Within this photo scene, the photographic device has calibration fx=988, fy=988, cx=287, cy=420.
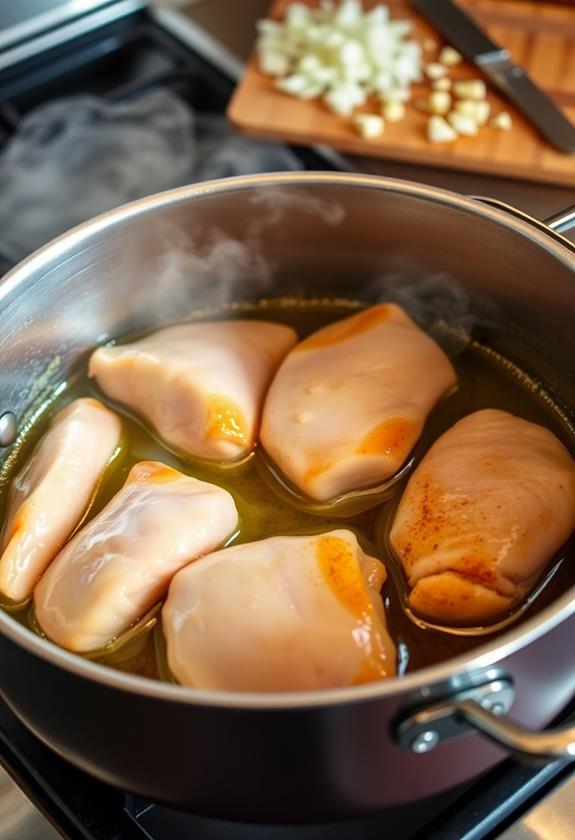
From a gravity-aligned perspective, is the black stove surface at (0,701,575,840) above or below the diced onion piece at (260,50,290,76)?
below

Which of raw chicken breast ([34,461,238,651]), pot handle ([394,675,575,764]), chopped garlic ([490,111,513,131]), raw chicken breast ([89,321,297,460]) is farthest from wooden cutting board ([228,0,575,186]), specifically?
pot handle ([394,675,575,764])

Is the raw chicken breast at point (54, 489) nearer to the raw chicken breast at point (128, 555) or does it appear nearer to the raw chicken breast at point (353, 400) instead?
the raw chicken breast at point (128, 555)

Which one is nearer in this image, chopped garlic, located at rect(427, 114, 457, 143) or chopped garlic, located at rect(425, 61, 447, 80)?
chopped garlic, located at rect(427, 114, 457, 143)

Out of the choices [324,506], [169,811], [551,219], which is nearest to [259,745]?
[169,811]

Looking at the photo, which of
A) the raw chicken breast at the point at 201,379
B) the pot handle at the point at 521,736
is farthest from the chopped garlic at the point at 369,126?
the pot handle at the point at 521,736

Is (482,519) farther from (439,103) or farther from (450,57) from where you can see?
(450,57)

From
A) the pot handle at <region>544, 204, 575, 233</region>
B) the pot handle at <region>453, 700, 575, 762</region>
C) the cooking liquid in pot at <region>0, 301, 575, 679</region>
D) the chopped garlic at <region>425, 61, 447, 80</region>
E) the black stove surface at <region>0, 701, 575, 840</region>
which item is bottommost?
the black stove surface at <region>0, 701, 575, 840</region>

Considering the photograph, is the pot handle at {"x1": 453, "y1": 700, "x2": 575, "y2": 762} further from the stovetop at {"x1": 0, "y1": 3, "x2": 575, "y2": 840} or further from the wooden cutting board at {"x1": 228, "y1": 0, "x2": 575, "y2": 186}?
the wooden cutting board at {"x1": 228, "y1": 0, "x2": 575, "y2": 186}
